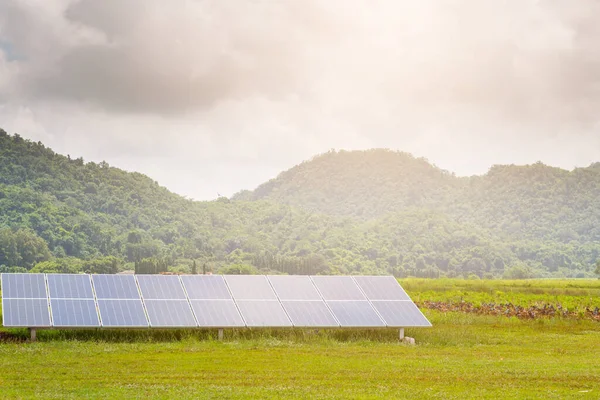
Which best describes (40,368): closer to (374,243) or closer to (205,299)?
(205,299)

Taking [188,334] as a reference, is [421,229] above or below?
above

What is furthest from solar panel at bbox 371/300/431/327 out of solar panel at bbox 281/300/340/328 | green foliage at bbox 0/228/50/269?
green foliage at bbox 0/228/50/269

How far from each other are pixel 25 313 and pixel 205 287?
21.4 ft

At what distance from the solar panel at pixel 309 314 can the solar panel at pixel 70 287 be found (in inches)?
267

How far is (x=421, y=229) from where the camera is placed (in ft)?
596

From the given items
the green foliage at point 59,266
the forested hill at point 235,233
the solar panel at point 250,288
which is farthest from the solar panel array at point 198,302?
the green foliage at point 59,266

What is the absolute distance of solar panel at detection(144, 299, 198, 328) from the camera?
25.6m

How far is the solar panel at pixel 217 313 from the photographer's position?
85.8ft

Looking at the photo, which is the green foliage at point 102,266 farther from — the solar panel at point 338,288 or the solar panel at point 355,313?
the solar panel at point 355,313

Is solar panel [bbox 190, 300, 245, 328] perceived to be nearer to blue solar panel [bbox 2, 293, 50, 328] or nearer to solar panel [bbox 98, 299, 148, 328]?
solar panel [bbox 98, 299, 148, 328]

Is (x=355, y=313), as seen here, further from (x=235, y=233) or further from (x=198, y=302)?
(x=235, y=233)

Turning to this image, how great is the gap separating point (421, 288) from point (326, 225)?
Answer: 11591cm

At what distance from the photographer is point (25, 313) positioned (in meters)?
24.6

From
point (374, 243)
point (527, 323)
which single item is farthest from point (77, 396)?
point (374, 243)
